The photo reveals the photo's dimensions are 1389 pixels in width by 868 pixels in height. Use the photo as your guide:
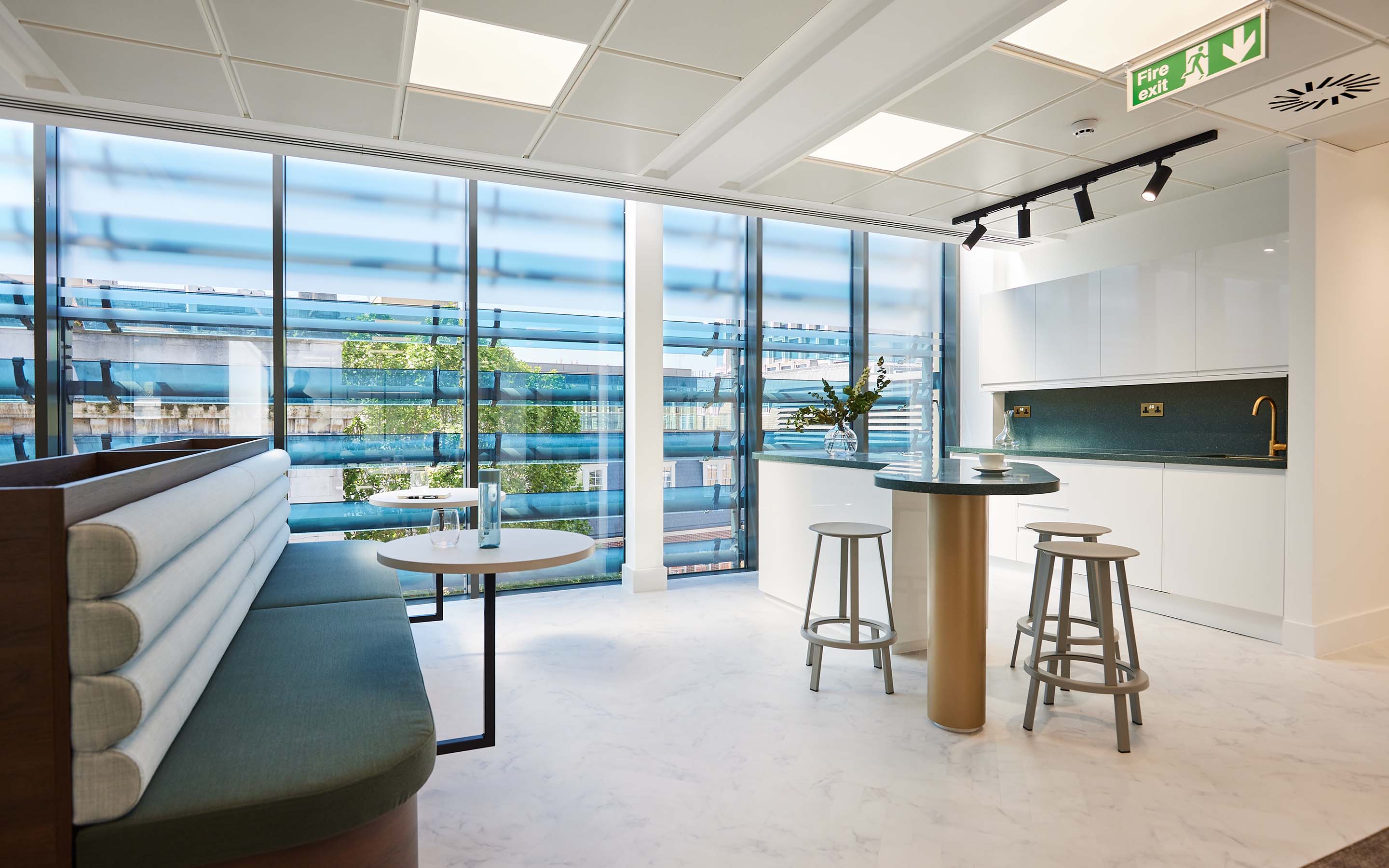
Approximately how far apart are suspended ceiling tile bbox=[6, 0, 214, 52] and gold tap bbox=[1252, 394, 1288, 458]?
571 cm

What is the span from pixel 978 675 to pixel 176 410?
469cm

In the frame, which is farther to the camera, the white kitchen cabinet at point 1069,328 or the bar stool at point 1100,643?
the white kitchen cabinet at point 1069,328

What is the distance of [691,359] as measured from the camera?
5809 mm

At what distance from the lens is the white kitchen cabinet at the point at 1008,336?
6.00m

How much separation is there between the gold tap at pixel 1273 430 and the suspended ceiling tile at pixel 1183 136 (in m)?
1.57

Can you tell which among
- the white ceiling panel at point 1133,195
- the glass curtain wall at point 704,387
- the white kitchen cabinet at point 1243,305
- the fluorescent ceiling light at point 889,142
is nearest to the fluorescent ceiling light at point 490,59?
the fluorescent ceiling light at point 889,142

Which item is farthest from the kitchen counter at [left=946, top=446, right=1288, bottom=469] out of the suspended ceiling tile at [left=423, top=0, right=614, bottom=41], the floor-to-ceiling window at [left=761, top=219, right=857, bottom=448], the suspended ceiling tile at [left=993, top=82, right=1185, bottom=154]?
the suspended ceiling tile at [left=423, top=0, right=614, bottom=41]

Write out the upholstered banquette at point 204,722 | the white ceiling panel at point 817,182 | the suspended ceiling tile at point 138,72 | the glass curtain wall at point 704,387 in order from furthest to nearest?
the glass curtain wall at point 704,387, the white ceiling panel at point 817,182, the suspended ceiling tile at point 138,72, the upholstered banquette at point 204,722

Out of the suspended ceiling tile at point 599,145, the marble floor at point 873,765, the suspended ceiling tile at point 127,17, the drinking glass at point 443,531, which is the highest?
the suspended ceiling tile at point 599,145

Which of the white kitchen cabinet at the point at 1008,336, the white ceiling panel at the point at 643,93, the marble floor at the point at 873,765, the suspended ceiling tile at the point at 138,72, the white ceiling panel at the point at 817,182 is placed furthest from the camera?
the white kitchen cabinet at the point at 1008,336

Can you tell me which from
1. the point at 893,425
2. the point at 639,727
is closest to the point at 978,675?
the point at 639,727

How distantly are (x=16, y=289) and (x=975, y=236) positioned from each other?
20.1 ft

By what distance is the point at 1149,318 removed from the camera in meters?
5.07

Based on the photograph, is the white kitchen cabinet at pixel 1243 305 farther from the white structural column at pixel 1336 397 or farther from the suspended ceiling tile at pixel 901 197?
the suspended ceiling tile at pixel 901 197
